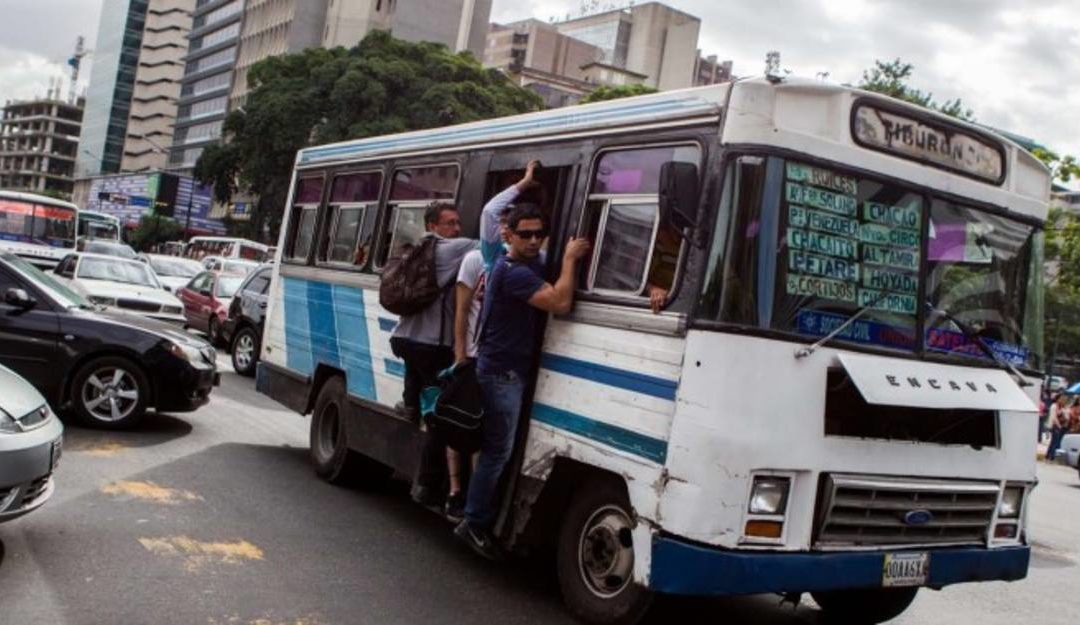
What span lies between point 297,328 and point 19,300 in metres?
2.37

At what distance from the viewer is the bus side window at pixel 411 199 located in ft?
23.7

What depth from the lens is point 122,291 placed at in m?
15.9

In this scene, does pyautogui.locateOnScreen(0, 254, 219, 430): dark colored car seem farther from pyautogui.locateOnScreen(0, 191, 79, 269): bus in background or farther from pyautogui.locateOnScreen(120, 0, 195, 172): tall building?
pyautogui.locateOnScreen(120, 0, 195, 172): tall building

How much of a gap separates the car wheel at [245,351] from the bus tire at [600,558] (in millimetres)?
10831

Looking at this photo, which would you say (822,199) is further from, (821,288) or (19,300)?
(19,300)

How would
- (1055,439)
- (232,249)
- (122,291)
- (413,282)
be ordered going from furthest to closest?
(232,249) < (1055,439) < (122,291) < (413,282)

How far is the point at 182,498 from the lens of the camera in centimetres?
716

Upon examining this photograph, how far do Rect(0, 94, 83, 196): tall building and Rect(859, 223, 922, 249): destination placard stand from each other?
552ft

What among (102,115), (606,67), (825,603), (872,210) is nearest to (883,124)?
(872,210)

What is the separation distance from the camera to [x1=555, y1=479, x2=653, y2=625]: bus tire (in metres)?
4.95

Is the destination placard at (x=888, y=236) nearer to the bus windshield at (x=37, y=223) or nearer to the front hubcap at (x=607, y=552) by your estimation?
the front hubcap at (x=607, y=552)

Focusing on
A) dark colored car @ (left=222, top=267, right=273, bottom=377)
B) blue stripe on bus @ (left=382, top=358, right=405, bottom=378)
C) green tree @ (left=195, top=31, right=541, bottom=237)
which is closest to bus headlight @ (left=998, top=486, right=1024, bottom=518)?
blue stripe on bus @ (left=382, top=358, right=405, bottom=378)

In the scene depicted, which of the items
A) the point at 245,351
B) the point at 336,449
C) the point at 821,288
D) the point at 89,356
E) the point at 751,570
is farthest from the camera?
the point at 245,351

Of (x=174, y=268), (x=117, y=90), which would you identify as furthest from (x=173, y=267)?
(x=117, y=90)
